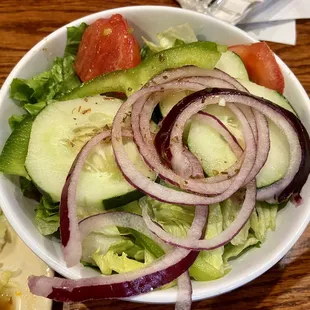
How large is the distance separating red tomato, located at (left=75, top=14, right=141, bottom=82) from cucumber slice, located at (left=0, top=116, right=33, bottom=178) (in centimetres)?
19

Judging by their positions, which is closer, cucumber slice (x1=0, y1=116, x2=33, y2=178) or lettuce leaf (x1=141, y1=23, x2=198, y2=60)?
cucumber slice (x1=0, y1=116, x2=33, y2=178)

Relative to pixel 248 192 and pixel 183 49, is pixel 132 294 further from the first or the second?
pixel 183 49

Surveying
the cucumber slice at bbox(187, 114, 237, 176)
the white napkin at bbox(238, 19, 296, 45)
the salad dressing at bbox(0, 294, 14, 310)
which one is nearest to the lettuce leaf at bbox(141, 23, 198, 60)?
the cucumber slice at bbox(187, 114, 237, 176)

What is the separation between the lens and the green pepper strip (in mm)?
1034

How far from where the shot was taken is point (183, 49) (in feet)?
3.45

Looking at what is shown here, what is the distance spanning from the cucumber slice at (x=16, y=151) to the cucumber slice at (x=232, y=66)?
0.42 m

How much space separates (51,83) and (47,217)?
1.08 feet

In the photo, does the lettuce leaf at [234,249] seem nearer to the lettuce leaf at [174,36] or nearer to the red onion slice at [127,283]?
the red onion slice at [127,283]

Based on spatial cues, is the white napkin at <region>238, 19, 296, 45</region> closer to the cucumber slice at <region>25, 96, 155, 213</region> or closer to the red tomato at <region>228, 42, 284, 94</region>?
the red tomato at <region>228, 42, 284, 94</region>

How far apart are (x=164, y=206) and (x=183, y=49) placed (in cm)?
32

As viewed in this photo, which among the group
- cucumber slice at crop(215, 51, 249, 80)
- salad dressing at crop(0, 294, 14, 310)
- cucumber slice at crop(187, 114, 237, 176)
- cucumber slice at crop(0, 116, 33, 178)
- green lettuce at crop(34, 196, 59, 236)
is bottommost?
salad dressing at crop(0, 294, 14, 310)

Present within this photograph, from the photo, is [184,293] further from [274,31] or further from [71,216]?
[274,31]

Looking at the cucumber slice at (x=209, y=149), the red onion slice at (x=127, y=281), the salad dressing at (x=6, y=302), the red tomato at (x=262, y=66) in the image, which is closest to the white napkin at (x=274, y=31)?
the red tomato at (x=262, y=66)

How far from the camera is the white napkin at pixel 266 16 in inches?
59.9
